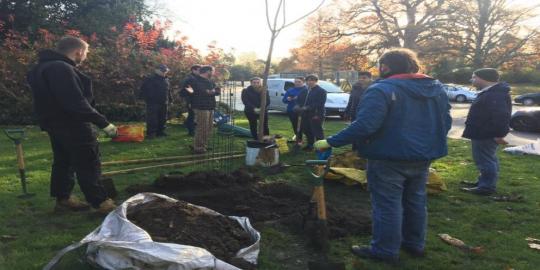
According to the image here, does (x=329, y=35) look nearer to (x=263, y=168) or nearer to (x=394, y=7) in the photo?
(x=394, y=7)

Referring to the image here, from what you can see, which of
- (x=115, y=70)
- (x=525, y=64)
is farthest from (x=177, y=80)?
(x=525, y=64)

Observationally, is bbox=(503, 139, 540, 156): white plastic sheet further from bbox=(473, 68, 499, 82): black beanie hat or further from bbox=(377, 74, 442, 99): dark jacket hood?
bbox=(377, 74, 442, 99): dark jacket hood

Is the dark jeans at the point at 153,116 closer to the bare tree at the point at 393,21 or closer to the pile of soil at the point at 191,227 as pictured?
the pile of soil at the point at 191,227

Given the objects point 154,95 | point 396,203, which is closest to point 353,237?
point 396,203

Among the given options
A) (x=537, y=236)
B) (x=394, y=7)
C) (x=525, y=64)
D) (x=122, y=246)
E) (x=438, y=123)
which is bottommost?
(x=537, y=236)

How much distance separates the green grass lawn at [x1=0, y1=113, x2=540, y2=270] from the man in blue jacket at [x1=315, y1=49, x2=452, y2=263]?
390 mm

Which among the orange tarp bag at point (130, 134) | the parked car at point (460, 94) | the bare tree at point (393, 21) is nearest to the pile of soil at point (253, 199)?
the orange tarp bag at point (130, 134)

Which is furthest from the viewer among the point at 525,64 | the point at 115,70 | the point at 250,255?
the point at 525,64

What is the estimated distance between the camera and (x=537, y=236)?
4.57 metres

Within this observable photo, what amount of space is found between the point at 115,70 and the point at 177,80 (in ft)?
6.43

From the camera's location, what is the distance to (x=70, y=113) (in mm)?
4387

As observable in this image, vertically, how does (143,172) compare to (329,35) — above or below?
below

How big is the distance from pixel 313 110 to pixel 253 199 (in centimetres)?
429

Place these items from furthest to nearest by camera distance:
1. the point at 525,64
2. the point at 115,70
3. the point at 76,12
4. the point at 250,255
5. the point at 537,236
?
1. the point at 525,64
2. the point at 76,12
3. the point at 115,70
4. the point at 537,236
5. the point at 250,255
